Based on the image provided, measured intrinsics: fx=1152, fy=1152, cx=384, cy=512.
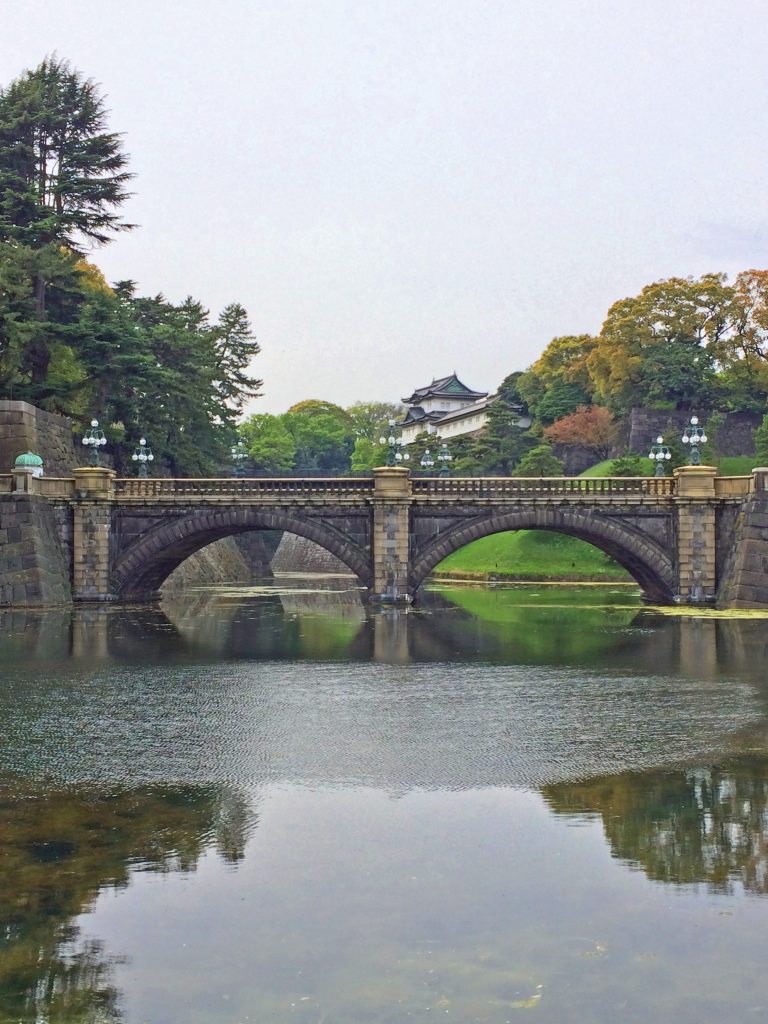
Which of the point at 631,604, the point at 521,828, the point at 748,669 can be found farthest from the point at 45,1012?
the point at 631,604

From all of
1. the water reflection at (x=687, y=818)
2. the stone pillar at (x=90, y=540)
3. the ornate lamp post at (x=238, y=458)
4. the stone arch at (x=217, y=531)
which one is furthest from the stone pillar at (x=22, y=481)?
the ornate lamp post at (x=238, y=458)

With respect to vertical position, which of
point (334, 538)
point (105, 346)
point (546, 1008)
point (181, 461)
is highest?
point (105, 346)

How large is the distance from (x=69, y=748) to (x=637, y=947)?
12890 millimetres

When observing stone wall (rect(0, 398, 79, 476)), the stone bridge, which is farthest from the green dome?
stone wall (rect(0, 398, 79, 476))

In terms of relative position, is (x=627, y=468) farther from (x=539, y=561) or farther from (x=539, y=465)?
(x=539, y=465)

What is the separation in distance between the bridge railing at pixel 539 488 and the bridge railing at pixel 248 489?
131 inches

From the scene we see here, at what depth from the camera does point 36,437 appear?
62156 millimetres

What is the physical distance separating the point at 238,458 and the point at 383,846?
→ 91121 mm

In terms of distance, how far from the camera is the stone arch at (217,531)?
5612 centimetres

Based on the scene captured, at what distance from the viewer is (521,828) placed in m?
16.1

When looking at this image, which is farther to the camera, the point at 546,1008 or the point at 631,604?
the point at 631,604

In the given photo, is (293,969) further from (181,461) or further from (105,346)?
(181,461)

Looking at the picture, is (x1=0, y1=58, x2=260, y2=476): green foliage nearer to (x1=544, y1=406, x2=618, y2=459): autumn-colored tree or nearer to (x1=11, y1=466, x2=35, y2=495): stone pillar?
(x1=11, y1=466, x2=35, y2=495): stone pillar

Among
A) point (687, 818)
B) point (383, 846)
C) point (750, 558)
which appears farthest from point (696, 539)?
point (383, 846)
